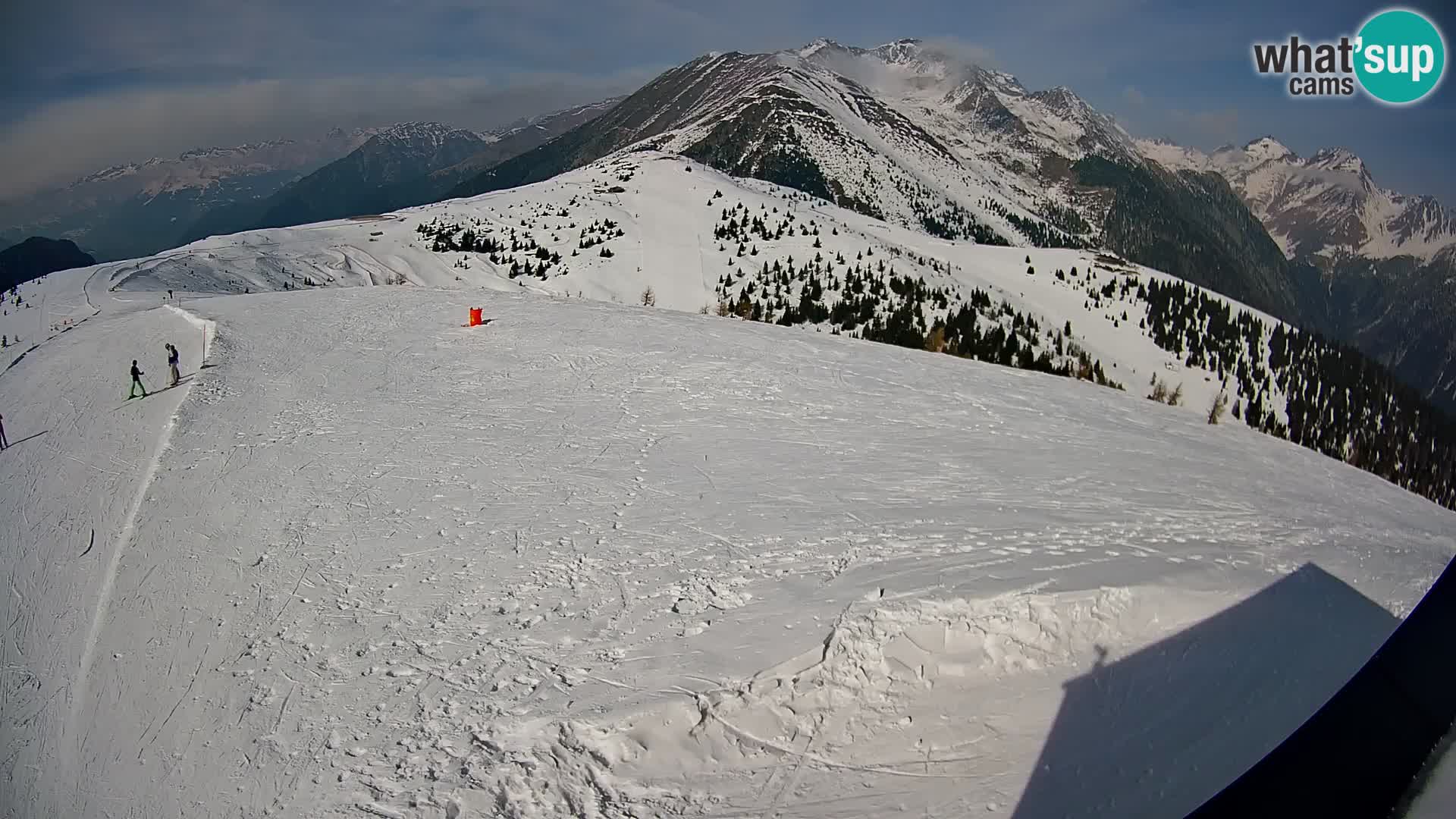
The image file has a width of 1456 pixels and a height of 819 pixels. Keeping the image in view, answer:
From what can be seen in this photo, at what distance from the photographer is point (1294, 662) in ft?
19.9

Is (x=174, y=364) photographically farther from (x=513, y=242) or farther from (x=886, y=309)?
(x=513, y=242)

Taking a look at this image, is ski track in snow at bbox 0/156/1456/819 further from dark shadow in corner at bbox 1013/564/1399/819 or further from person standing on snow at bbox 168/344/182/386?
person standing on snow at bbox 168/344/182/386

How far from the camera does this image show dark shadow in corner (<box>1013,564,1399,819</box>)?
5074 millimetres

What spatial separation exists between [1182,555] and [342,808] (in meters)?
8.60

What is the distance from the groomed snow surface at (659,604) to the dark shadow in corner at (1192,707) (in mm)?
30

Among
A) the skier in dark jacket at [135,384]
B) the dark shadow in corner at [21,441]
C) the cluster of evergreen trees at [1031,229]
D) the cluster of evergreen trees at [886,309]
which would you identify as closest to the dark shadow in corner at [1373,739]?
the dark shadow in corner at [21,441]

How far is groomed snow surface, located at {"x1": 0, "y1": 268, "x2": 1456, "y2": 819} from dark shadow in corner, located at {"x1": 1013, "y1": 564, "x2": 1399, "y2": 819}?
0.03 m

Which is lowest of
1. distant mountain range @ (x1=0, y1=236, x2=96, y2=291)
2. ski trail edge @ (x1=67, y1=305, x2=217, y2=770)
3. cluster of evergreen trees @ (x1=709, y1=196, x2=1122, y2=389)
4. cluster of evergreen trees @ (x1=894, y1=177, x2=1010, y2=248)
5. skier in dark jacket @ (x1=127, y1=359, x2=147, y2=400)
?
distant mountain range @ (x1=0, y1=236, x2=96, y2=291)

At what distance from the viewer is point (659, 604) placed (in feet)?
23.7

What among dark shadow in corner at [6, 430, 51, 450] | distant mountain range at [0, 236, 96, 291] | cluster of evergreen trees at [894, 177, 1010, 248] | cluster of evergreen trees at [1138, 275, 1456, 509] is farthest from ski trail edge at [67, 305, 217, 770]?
Answer: distant mountain range at [0, 236, 96, 291]

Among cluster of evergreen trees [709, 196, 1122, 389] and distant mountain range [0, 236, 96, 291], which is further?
distant mountain range [0, 236, 96, 291]

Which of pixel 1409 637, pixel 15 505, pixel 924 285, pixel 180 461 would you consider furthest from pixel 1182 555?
pixel 924 285

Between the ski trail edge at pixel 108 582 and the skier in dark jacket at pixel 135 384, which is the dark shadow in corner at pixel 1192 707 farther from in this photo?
the skier in dark jacket at pixel 135 384

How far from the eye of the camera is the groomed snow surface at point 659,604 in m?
5.41
